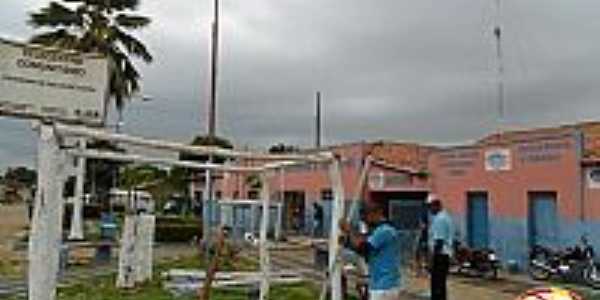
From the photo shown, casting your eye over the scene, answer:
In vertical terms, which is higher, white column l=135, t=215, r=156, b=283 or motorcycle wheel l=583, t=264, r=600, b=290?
white column l=135, t=215, r=156, b=283

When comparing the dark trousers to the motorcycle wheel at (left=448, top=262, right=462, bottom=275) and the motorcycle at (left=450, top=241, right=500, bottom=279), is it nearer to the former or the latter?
the motorcycle at (left=450, top=241, right=500, bottom=279)

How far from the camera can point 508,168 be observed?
27.5m

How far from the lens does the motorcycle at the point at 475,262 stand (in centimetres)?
2484

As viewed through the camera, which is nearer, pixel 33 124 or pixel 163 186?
pixel 33 124

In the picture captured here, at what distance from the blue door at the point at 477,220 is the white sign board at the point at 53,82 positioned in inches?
937

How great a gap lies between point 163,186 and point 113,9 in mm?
27033

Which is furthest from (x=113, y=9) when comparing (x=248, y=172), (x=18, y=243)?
(x=248, y=172)

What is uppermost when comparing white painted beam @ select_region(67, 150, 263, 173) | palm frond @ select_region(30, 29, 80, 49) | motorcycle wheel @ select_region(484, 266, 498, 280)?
palm frond @ select_region(30, 29, 80, 49)

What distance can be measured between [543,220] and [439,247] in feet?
43.6

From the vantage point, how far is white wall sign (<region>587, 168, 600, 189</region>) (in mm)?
23844

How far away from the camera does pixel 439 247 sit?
13.9 m


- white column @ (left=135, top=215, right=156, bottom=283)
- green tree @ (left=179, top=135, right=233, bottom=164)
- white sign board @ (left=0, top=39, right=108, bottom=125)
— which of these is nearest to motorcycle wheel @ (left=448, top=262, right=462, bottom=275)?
green tree @ (left=179, top=135, right=233, bottom=164)

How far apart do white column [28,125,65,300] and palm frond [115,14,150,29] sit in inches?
988

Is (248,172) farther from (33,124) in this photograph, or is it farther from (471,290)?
(471,290)
